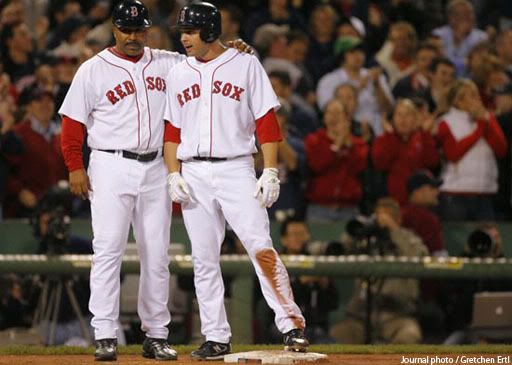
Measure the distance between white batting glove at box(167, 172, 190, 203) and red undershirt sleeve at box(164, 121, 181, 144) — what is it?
208mm

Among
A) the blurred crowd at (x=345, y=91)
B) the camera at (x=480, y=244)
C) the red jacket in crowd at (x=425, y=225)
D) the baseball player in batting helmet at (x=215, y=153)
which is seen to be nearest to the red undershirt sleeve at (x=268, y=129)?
the baseball player in batting helmet at (x=215, y=153)

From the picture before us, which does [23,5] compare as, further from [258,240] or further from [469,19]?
[258,240]

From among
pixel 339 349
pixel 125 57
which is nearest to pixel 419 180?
pixel 339 349

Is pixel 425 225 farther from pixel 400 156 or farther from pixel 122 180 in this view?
pixel 122 180

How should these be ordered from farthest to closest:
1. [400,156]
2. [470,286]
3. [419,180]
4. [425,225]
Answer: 1. [400,156]
2. [419,180]
3. [425,225]
4. [470,286]

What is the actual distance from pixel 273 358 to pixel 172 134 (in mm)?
1339

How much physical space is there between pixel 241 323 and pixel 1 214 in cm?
239

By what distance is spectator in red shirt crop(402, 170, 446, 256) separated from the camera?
10.5 m

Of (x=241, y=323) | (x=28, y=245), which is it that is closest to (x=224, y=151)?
(x=241, y=323)

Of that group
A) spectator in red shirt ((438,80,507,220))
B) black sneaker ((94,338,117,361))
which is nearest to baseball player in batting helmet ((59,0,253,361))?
black sneaker ((94,338,117,361))

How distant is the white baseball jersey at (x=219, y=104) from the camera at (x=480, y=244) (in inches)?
127

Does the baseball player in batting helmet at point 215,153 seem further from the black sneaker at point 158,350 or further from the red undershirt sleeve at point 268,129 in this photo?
the black sneaker at point 158,350

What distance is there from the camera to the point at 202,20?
23.3 ft

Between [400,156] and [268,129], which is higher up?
[268,129]
